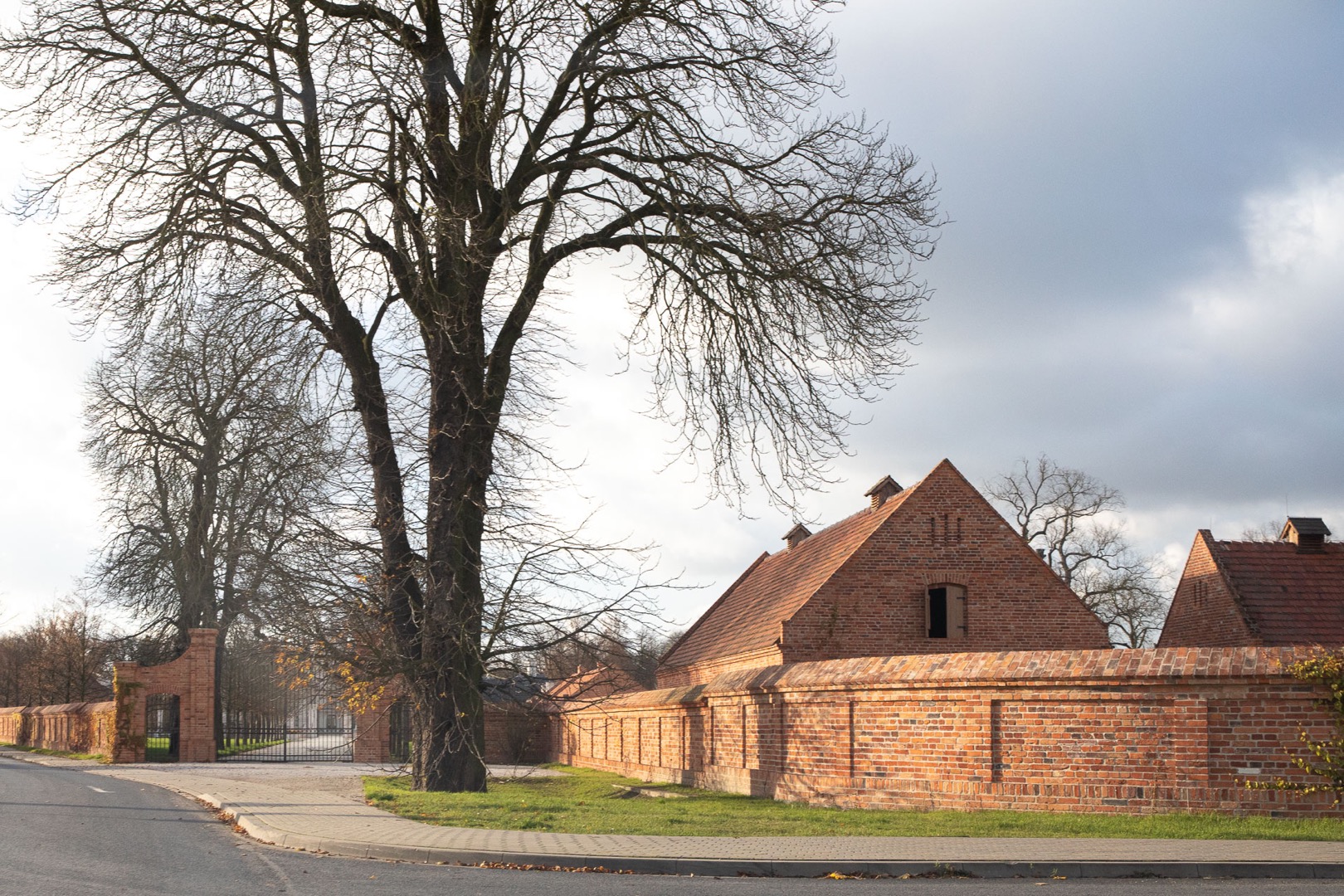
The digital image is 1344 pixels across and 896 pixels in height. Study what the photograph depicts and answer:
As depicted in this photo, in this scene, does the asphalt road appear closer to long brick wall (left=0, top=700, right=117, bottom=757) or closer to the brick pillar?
the brick pillar

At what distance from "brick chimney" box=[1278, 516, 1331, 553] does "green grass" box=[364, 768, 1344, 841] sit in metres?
19.5

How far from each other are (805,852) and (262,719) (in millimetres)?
37029

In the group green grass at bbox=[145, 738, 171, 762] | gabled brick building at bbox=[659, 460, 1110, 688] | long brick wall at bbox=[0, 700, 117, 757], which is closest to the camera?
gabled brick building at bbox=[659, 460, 1110, 688]

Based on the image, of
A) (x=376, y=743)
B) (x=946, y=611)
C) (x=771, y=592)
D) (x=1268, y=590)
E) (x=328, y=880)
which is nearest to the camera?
(x=328, y=880)

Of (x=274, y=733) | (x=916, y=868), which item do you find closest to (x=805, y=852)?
(x=916, y=868)

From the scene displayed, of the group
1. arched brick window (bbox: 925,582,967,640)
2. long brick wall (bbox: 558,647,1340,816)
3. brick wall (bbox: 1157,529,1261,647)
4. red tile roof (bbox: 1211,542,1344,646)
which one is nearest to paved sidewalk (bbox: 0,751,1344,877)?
long brick wall (bbox: 558,647,1340,816)

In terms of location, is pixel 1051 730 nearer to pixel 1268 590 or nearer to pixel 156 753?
pixel 1268 590

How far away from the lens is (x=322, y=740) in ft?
195

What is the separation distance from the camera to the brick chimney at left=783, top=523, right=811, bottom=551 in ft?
119

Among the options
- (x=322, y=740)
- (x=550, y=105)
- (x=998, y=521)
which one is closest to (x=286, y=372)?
(x=550, y=105)

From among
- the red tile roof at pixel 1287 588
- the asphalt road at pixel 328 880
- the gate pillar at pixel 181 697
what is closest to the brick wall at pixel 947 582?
the red tile roof at pixel 1287 588

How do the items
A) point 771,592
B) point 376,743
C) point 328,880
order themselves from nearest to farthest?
point 328,880 → point 771,592 → point 376,743

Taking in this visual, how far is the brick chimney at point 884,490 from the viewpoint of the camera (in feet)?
97.5

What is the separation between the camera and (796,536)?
36.8 m
